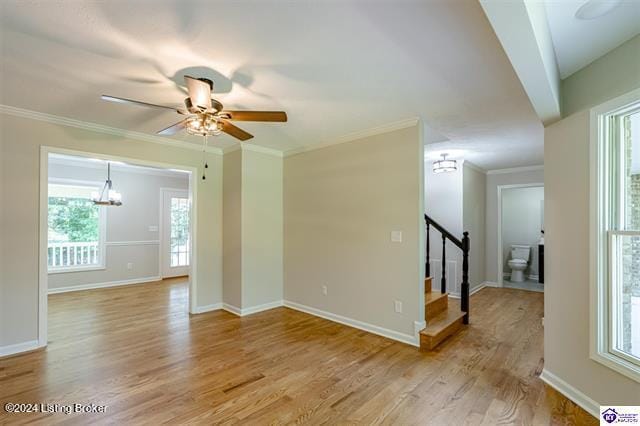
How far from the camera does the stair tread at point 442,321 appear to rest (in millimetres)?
3178

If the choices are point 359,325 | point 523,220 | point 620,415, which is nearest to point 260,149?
point 359,325

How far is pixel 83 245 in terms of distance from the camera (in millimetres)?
5941

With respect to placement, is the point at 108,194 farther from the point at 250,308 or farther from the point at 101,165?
the point at 250,308

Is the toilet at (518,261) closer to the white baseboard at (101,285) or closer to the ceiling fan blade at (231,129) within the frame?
the ceiling fan blade at (231,129)

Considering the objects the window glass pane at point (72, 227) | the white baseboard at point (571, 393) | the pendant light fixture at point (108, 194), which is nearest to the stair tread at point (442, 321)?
the white baseboard at point (571, 393)

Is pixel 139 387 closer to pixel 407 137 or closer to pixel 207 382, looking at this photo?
pixel 207 382

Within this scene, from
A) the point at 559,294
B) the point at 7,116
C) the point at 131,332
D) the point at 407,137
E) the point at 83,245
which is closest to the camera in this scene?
the point at 559,294

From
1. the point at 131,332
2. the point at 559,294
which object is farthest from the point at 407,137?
the point at 131,332

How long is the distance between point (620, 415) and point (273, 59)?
3.22 metres

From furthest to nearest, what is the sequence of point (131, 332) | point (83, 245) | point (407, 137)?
point (83, 245) → point (131, 332) → point (407, 137)

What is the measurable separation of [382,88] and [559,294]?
7.28ft

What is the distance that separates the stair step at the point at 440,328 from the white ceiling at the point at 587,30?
2667 millimetres

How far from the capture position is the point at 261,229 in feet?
14.8

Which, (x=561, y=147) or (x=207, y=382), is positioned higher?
(x=561, y=147)
